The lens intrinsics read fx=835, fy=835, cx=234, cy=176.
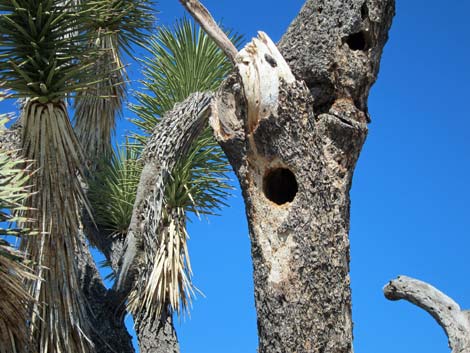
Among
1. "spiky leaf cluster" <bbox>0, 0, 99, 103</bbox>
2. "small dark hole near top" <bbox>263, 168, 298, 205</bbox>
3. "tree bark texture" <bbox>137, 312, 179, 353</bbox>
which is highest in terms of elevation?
"spiky leaf cluster" <bbox>0, 0, 99, 103</bbox>

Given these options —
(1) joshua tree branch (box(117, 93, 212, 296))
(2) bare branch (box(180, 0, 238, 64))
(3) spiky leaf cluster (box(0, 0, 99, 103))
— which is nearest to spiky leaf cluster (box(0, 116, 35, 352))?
(3) spiky leaf cluster (box(0, 0, 99, 103))

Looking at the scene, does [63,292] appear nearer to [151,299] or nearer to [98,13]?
[151,299]

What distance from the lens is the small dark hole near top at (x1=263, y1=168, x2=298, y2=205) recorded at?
14.3 ft

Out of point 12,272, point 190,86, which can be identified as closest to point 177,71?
point 190,86

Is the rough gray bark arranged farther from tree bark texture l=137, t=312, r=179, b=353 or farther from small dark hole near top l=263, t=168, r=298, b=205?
small dark hole near top l=263, t=168, r=298, b=205

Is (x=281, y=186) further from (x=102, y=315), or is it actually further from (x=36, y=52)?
(x=102, y=315)

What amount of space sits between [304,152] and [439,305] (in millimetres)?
3099

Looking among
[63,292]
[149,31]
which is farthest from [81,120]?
[63,292]

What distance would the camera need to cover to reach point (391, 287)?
6.89m

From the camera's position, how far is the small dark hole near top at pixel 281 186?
4.35m

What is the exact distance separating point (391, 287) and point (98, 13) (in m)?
3.97

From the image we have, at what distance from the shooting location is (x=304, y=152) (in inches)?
164

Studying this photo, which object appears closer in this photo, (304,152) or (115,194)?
(304,152)

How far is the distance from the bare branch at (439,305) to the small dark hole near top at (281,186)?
276 centimetres
